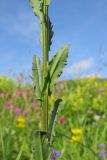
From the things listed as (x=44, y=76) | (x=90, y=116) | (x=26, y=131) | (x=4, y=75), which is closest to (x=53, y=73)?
(x=44, y=76)

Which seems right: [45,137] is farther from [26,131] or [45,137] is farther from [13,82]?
[13,82]

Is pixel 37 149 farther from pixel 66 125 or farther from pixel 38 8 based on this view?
pixel 66 125

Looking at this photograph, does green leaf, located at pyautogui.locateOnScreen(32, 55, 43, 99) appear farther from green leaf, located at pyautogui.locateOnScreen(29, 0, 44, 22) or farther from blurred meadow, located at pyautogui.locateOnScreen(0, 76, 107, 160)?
blurred meadow, located at pyautogui.locateOnScreen(0, 76, 107, 160)

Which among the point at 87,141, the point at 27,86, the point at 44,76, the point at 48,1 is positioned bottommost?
the point at 87,141

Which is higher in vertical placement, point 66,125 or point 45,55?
point 45,55

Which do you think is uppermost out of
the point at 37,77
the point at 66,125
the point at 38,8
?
the point at 38,8

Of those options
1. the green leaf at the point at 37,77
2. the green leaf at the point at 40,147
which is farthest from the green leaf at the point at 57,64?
the green leaf at the point at 40,147

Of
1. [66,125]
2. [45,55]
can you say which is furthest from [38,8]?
[66,125]

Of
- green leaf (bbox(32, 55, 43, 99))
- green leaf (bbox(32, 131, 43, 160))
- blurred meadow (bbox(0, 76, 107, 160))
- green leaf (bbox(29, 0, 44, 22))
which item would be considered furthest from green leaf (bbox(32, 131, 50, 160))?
blurred meadow (bbox(0, 76, 107, 160))
